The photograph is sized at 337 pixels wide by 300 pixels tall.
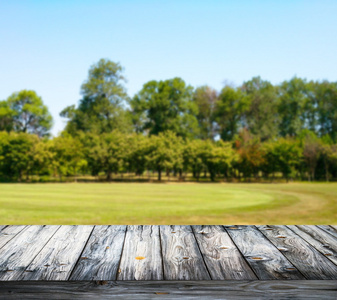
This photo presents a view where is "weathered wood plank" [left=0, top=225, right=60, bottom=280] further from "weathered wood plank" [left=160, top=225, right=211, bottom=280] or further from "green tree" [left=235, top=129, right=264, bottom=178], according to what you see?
"green tree" [left=235, top=129, right=264, bottom=178]

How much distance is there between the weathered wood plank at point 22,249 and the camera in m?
2.01

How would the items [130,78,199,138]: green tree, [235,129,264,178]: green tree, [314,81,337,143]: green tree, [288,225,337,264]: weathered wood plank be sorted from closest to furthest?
[288,225,337,264]: weathered wood plank < [235,129,264,178]: green tree < [314,81,337,143]: green tree < [130,78,199,138]: green tree

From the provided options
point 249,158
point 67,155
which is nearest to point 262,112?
point 249,158

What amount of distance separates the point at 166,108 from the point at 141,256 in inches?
1821

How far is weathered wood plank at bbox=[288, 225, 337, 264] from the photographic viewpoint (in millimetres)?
2477

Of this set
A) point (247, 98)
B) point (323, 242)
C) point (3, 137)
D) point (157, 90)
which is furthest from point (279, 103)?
point (323, 242)

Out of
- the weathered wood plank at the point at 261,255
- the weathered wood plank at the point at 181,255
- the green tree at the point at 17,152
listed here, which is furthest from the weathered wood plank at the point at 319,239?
the green tree at the point at 17,152

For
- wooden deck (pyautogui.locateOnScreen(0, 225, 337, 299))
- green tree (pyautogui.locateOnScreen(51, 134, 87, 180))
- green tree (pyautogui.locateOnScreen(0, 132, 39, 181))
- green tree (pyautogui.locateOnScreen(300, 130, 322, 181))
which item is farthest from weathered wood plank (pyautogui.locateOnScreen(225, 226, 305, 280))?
green tree (pyautogui.locateOnScreen(0, 132, 39, 181))

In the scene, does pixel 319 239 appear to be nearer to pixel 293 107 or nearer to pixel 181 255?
pixel 181 255

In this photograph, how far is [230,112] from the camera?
48.9m

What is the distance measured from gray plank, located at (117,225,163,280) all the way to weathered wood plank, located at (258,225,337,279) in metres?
0.80

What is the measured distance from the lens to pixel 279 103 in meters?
47.8

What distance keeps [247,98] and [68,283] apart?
4938cm

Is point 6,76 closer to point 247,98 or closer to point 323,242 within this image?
point 247,98
